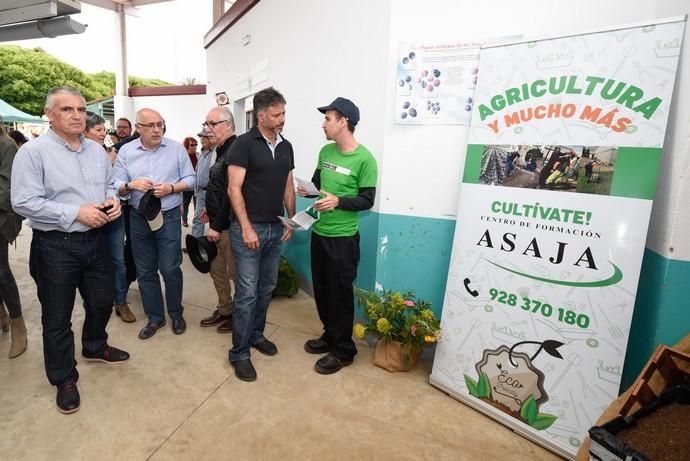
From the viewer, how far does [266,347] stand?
8.59 feet

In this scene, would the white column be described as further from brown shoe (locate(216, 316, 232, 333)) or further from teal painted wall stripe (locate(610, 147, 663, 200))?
teal painted wall stripe (locate(610, 147, 663, 200))

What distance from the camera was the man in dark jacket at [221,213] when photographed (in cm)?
241

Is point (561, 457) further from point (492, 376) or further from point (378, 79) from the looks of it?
point (378, 79)

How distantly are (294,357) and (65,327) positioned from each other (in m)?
1.38

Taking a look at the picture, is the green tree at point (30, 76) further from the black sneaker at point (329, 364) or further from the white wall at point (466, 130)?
the black sneaker at point (329, 364)

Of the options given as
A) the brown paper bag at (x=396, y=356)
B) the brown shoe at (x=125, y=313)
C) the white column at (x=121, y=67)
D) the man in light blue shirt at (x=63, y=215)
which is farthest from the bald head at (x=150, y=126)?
the white column at (x=121, y=67)

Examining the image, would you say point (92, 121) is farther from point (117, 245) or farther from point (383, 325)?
point (383, 325)

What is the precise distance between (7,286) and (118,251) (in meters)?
0.69

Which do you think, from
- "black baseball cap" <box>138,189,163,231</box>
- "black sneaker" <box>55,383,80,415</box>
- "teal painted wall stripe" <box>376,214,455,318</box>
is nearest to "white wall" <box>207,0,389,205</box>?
"teal painted wall stripe" <box>376,214,455,318</box>

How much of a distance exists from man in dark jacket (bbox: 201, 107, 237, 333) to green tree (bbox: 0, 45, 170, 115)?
26.7 metres

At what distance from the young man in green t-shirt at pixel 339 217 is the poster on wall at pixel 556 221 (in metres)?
0.63

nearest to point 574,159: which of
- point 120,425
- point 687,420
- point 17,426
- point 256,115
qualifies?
point 687,420

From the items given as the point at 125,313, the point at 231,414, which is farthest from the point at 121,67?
the point at 231,414

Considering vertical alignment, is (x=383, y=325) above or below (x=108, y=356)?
above
